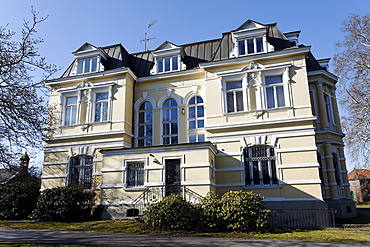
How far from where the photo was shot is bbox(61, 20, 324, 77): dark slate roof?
2059 centimetres

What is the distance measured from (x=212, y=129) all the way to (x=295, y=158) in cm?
517

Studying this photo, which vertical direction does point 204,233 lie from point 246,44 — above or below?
below

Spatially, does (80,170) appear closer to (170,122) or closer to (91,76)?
(91,76)

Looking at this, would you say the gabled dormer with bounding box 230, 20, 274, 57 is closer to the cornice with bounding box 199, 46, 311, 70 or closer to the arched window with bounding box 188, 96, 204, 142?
the cornice with bounding box 199, 46, 311, 70

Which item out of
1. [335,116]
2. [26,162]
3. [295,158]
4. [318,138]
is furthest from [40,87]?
[335,116]

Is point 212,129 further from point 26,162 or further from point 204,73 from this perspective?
point 26,162

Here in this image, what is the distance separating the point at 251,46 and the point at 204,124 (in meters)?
6.05

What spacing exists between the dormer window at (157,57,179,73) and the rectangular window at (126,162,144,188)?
311 inches

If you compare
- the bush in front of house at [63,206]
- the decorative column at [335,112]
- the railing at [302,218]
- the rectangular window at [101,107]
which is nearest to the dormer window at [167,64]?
the rectangular window at [101,107]

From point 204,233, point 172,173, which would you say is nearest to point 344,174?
point 172,173

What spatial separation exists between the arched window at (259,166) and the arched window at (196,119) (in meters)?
3.70

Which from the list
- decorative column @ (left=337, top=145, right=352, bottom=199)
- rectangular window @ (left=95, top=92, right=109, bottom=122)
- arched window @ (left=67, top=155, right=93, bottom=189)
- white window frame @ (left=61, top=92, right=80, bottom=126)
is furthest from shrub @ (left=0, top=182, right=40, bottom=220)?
decorative column @ (left=337, top=145, right=352, bottom=199)

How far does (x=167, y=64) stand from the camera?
74.2 feet

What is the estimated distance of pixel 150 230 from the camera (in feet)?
44.5
